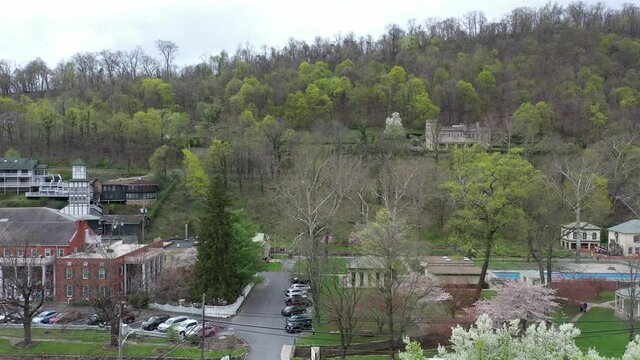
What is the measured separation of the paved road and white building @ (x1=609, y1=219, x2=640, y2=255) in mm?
30307

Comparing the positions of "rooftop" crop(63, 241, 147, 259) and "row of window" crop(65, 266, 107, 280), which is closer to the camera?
"row of window" crop(65, 266, 107, 280)

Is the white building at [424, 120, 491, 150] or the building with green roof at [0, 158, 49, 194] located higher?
the white building at [424, 120, 491, 150]

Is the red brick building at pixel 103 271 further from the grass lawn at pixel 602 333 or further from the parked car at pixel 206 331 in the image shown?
the grass lawn at pixel 602 333

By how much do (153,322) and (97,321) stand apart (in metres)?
2.78

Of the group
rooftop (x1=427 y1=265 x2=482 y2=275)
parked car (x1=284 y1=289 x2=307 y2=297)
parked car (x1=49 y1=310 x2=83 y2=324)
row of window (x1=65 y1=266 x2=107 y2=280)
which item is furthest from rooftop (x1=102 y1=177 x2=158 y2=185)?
rooftop (x1=427 y1=265 x2=482 y2=275)

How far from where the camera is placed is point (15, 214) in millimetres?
40219

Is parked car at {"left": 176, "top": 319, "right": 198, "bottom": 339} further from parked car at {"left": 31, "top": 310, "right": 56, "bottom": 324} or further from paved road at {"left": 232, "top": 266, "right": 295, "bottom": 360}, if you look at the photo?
parked car at {"left": 31, "top": 310, "right": 56, "bottom": 324}

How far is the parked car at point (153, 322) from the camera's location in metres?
28.5

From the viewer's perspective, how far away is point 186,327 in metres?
28.2

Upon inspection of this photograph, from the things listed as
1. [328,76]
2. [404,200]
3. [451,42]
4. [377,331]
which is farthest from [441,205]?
[451,42]

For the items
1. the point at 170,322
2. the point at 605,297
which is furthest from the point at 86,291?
the point at 605,297

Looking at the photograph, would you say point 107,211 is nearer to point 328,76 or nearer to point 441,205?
point 441,205

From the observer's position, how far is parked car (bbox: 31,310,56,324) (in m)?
30.1

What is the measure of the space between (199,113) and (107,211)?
32.8 meters
